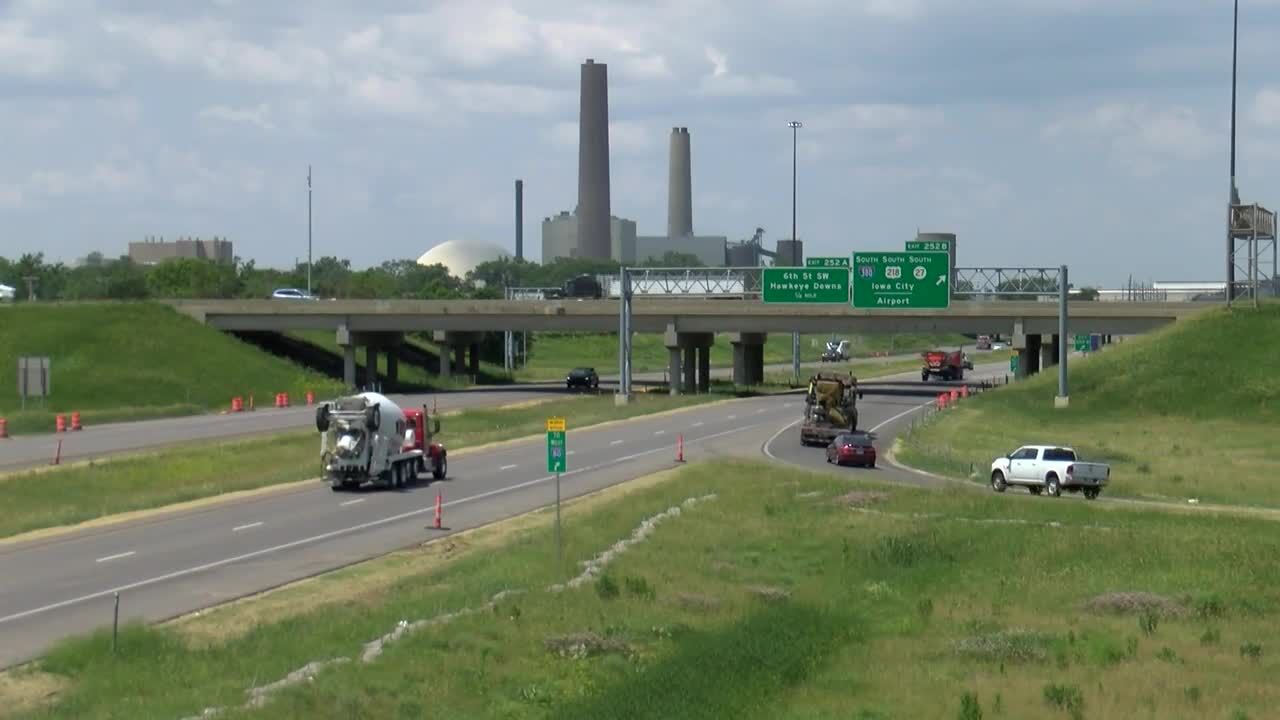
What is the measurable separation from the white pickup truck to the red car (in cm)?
804

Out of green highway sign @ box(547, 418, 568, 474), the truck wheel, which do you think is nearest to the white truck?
green highway sign @ box(547, 418, 568, 474)

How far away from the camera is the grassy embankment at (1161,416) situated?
59219 mm

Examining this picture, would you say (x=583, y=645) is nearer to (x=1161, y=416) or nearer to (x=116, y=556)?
(x=116, y=556)

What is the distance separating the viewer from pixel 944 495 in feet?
152

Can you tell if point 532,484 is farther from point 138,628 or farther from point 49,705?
point 49,705

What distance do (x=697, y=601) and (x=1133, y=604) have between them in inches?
279

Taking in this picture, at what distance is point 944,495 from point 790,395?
2495 inches

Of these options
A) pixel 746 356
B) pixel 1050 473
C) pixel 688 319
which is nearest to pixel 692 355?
pixel 746 356

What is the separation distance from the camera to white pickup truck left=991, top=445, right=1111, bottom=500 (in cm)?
5066

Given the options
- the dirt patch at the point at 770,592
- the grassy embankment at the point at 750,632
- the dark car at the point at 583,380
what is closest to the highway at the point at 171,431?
the dark car at the point at 583,380

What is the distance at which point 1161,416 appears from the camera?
84.7 meters

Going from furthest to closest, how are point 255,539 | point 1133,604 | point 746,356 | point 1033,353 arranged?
point 746,356 → point 1033,353 → point 255,539 → point 1133,604

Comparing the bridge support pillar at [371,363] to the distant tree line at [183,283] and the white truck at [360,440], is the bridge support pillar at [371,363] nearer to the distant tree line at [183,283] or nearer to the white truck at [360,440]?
the distant tree line at [183,283]

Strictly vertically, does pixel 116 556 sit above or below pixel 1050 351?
below
